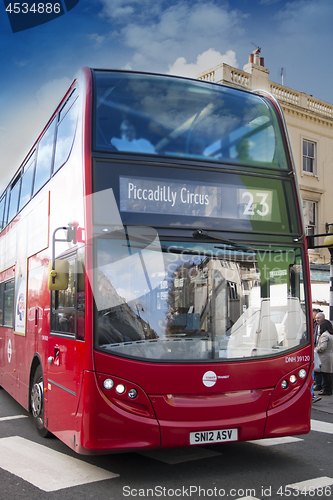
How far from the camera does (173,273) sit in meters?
5.16

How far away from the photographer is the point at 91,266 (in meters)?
4.96

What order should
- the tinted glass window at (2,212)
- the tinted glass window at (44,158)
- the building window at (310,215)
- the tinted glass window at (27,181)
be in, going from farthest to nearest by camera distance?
the building window at (310,215) < the tinted glass window at (2,212) < the tinted glass window at (27,181) < the tinted glass window at (44,158)

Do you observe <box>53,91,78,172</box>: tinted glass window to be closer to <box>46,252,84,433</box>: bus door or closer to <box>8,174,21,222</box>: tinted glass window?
<box>46,252,84,433</box>: bus door

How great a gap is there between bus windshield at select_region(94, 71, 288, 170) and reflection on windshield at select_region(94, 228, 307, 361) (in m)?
1.04

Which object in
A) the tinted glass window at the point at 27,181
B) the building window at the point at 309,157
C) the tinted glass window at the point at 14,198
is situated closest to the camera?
the tinted glass window at the point at 27,181

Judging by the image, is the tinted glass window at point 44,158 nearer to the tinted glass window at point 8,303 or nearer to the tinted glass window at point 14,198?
the tinted glass window at point 14,198

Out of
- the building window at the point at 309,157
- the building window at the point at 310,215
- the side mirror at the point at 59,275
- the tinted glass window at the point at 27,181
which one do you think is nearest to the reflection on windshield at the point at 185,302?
the side mirror at the point at 59,275

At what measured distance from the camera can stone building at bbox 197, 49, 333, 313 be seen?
20.9m

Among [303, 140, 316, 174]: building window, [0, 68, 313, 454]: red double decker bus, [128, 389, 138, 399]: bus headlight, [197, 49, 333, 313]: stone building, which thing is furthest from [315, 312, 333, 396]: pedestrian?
[303, 140, 316, 174]: building window

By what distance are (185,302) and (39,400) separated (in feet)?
9.54

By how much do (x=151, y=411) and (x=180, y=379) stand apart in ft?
1.34

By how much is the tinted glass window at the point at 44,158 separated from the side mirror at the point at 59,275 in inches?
81.3

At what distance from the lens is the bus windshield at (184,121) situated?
546 centimetres

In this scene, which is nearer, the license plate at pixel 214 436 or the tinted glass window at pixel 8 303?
the license plate at pixel 214 436
